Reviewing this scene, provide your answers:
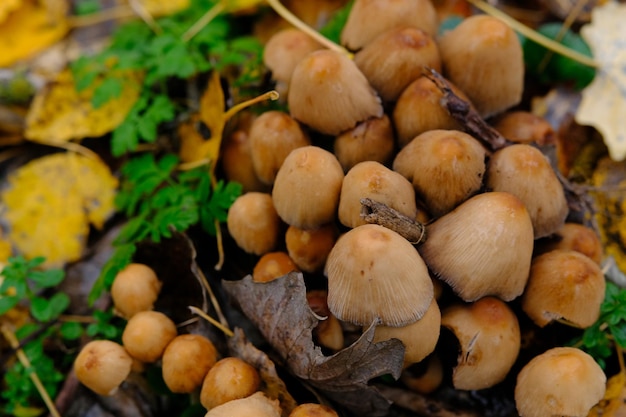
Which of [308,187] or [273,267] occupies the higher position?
[308,187]

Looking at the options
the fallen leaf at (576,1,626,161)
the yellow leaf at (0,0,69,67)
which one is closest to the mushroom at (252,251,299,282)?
the fallen leaf at (576,1,626,161)

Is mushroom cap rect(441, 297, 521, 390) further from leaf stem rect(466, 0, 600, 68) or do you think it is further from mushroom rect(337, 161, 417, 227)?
leaf stem rect(466, 0, 600, 68)

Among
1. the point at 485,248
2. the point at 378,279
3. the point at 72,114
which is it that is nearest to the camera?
the point at 378,279

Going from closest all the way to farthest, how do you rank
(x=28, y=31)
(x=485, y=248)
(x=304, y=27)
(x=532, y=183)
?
(x=485, y=248) < (x=532, y=183) < (x=304, y=27) < (x=28, y=31)

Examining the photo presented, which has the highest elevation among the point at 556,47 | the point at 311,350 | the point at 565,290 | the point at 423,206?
the point at 556,47

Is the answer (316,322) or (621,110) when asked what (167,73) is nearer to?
(316,322)

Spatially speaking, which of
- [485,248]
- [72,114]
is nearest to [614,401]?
[485,248]

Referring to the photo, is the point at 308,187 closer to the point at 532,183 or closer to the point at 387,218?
the point at 387,218
